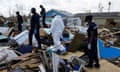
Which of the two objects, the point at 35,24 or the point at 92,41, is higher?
the point at 35,24

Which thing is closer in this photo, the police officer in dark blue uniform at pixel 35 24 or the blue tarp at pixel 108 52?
the police officer in dark blue uniform at pixel 35 24

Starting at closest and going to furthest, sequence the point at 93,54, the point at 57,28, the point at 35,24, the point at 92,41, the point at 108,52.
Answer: the point at 92,41 < the point at 93,54 < the point at 57,28 < the point at 35,24 < the point at 108,52

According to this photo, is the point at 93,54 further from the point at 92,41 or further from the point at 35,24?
the point at 35,24

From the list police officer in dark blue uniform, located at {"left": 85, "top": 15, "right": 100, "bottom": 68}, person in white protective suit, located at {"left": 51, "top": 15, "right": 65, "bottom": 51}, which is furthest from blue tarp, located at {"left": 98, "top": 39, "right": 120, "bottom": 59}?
police officer in dark blue uniform, located at {"left": 85, "top": 15, "right": 100, "bottom": 68}

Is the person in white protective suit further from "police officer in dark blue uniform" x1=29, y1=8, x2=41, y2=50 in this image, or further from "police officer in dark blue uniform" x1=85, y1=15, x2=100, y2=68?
"police officer in dark blue uniform" x1=85, y1=15, x2=100, y2=68

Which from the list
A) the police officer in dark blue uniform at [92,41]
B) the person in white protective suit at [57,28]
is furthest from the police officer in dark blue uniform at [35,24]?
the police officer in dark blue uniform at [92,41]

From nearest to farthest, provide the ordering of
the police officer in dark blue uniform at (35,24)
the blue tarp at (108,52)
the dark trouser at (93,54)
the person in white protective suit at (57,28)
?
the dark trouser at (93,54), the person in white protective suit at (57,28), the police officer in dark blue uniform at (35,24), the blue tarp at (108,52)

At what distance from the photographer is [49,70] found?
6.73 metres

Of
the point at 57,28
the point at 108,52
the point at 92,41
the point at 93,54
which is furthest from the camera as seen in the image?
the point at 108,52

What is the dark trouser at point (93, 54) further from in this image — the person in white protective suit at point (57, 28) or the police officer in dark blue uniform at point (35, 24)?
the police officer in dark blue uniform at point (35, 24)

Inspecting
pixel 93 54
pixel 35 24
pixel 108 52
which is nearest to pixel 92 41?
pixel 93 54

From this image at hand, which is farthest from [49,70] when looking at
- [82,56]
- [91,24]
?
[82,56]

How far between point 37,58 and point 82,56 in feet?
6.50

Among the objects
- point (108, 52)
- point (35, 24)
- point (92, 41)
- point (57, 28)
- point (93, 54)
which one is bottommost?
point (108, 52)
